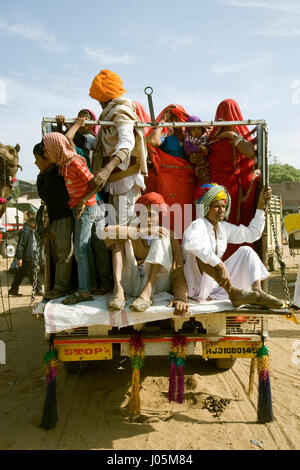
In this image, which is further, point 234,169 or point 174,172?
point 174,172

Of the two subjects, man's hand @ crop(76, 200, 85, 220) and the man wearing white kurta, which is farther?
man's hand @ crop(76, 200, 85, 220)

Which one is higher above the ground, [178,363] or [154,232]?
[154,232]

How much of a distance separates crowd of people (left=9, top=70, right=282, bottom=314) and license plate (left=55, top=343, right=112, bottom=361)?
347 mm

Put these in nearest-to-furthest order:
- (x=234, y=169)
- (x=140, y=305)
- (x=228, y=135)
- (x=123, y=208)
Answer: (x=140, y=305), (x=123, y=208), (x=228, y=135), (x=234, y=169)

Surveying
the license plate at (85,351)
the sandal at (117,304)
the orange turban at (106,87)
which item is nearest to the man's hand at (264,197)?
the sandal at (117,304)

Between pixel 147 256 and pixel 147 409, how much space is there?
1331mm

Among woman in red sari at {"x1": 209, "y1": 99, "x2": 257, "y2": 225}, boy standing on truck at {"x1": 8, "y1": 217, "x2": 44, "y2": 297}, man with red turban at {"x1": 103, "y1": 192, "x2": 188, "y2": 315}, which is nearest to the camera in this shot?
man with red turban at {"x1": 103, "y1": 192, "x2": 188, "y2": 315}

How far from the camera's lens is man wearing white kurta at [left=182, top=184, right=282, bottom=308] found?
314 cm

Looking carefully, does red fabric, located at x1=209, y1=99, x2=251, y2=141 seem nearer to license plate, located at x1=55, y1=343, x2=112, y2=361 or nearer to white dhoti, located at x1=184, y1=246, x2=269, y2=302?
white dhoti, located at x1=184, y1=246, x2=269, y2=302

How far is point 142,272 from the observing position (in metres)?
3.48

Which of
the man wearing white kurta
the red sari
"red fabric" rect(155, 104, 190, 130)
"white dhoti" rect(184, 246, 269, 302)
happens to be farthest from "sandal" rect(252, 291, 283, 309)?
"red fabric" rect(155, 104, 190, 130)

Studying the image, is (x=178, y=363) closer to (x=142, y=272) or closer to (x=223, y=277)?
(x=223, y=277)

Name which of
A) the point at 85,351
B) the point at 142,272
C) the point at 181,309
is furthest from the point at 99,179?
the point at 85,351

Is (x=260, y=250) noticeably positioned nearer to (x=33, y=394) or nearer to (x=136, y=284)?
(x=136, y=284)
